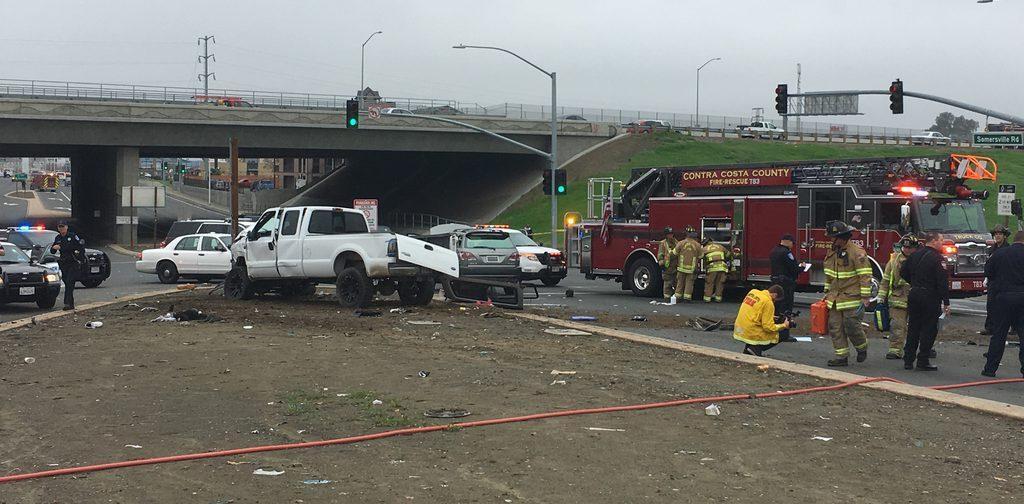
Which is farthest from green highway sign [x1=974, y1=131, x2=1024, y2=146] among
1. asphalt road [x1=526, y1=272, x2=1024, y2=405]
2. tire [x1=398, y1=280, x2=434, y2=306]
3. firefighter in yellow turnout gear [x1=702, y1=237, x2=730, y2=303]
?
tire [x1=398, y1=280, x2=434, y2=306]

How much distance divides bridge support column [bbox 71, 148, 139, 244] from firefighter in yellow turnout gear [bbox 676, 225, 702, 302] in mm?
41107

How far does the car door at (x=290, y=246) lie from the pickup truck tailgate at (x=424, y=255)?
7.80 feet

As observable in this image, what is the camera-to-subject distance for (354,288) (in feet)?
67.3

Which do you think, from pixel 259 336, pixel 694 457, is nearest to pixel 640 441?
pixel 694 457

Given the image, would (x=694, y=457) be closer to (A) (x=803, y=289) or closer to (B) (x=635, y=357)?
(B) (x=635, y=357)

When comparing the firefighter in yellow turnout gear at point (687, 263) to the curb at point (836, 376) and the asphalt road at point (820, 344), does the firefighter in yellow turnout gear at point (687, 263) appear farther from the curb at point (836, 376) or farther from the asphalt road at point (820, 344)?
the curb at point (836, 376)

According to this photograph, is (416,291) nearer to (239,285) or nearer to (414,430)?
(239,285)

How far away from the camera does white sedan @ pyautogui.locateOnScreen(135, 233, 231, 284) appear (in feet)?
98.6

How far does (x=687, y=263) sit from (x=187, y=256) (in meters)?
14.6

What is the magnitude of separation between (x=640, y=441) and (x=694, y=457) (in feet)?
2.02

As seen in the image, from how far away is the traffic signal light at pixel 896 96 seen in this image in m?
31.8

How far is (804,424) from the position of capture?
923 centimetres

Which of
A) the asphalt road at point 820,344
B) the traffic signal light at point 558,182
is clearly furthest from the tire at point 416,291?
the traffic signal light at point 558,182

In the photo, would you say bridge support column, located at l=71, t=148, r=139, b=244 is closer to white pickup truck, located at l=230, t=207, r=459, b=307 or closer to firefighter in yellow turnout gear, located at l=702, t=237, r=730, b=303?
white pickup truck, located at l=230, t=207, r=459, b=307
